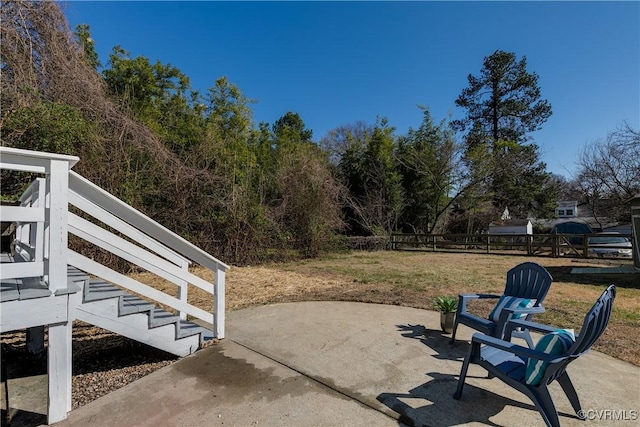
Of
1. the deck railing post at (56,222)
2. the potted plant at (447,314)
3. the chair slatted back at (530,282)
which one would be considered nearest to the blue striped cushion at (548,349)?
the chair slatted back at (530,282)

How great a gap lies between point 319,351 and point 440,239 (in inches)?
523

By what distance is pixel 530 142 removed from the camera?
20.3 metres

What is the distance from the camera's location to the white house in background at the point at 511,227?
61.5 ft

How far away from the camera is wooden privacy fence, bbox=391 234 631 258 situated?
10516mm

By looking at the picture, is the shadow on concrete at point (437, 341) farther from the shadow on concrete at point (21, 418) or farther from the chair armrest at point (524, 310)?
the shadow on concrete at point (21, 418)

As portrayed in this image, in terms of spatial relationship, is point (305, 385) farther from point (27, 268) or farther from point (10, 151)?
point (10, 151)

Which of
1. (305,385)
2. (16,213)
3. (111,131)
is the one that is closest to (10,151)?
(16,213)

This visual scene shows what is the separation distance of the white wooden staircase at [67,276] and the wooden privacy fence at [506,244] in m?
11.8

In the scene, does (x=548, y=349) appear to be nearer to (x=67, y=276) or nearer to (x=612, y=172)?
(x=67, y=276)

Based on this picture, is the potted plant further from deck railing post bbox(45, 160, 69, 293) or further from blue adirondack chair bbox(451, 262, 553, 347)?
deck railing post bbox(45, 160, 69, 293)

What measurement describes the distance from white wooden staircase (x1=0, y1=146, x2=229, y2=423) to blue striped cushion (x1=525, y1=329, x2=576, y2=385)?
8.88 feet


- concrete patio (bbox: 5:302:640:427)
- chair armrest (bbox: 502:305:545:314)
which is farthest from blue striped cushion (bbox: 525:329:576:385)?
chair armrest (bbox: 502:305:545:314)

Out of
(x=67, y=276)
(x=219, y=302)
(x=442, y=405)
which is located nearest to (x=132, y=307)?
(x=67, y=276)

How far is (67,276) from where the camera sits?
2.36m
